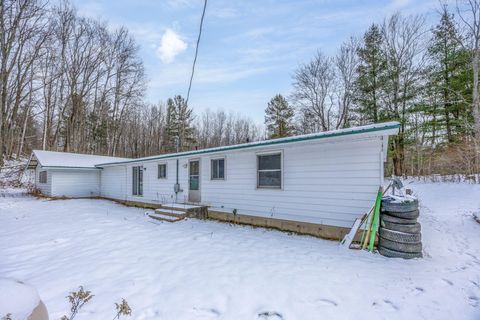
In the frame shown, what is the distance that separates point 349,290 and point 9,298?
3.57 m

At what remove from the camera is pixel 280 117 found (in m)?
26.7

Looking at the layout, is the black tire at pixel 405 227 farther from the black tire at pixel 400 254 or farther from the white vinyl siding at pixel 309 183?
the white vinyl siding at pixel 309 183

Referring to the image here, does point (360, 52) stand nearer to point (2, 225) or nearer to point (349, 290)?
point (349, 290)

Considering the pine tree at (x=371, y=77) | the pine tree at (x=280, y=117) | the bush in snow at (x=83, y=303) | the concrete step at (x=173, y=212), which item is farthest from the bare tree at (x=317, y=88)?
the bush in snow at (x=83, y=303)

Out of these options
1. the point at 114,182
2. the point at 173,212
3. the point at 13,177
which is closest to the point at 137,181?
the point at 114,182

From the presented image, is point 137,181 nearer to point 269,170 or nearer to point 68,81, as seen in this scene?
point 269,170

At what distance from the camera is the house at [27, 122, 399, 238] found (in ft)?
18.5

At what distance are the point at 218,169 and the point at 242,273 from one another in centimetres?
527

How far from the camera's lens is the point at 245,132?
133 ft

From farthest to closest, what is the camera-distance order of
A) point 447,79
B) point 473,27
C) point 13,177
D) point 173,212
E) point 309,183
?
point 13,177 → point 447,79 → point 473,27 → point 173,212 → point 309,183

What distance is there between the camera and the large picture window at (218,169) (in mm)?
8805

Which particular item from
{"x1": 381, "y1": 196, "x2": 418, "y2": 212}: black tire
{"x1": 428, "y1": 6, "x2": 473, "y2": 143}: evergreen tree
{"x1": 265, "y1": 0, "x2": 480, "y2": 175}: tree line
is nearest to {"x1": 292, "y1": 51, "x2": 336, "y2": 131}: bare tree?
{"x1": 265, "y1": 0, "x2": 480, "y2": 175}: tree line

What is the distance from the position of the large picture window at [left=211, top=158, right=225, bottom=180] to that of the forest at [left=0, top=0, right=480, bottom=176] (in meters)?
8.91

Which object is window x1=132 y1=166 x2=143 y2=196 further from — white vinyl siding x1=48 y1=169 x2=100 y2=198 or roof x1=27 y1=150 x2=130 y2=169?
white vinyl siding x1=48 y1=169 x2=100 y2=198
